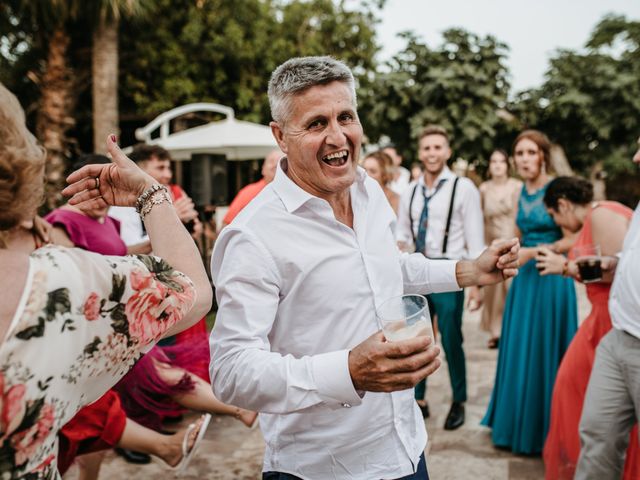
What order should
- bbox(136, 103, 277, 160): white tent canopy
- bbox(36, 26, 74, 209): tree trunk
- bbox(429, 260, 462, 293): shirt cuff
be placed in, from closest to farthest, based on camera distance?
bbox(429, 260, 462, 293): shirt cuff, bbox(136, 103, 277, 160): white tent canopy, bbox(36, 26, 74, 209): tree trunk

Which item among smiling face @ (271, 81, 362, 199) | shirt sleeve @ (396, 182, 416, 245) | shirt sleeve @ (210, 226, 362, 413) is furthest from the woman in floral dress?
shirt sleeve @ (396, 182, 416, 245)

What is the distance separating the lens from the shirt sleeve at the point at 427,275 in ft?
6.97

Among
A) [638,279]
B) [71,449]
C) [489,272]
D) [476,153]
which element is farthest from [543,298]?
[476,153]

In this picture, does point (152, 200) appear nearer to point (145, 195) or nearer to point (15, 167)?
point (145, 195)

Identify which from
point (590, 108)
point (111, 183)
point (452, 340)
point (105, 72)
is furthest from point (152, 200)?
point (105, 72)

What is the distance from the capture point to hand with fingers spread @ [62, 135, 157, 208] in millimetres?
1661

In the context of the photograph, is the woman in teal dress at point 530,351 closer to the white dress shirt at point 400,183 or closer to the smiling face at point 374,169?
the smiling face at point 374,169

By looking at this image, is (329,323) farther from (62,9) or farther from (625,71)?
(62,9)

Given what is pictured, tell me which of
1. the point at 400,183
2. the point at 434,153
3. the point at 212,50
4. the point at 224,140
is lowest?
the point at 400,183

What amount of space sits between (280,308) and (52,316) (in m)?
0.75

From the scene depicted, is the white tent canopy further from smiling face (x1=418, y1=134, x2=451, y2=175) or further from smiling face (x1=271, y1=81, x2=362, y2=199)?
smiling face (x1=271, y1=81, x2=362, y2=199)

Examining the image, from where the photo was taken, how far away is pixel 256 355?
1.51 metres

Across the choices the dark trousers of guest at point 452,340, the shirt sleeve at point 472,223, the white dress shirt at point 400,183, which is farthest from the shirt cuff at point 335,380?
the white dress shirt at point 400,183

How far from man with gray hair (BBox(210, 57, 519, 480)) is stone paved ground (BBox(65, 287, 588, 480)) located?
2.03m
